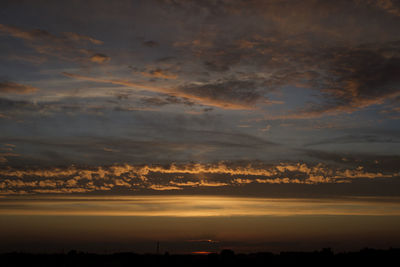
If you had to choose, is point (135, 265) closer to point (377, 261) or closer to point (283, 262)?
point (283, 262)

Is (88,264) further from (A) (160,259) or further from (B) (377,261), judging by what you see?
(B) (377,261)

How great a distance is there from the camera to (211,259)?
86.5 metres

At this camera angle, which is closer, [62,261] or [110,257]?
[62,261]

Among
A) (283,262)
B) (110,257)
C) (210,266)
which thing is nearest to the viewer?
(210,266)

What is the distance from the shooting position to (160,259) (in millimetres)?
88000

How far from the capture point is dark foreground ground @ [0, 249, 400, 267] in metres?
83.7

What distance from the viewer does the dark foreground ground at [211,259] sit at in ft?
275

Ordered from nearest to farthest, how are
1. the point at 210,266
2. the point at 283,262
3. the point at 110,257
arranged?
the point at 210,266 → the point at 283,262 → the point at 110,257

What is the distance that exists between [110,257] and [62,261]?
1300 centimetres

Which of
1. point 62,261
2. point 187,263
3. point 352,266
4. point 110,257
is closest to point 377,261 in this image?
point 352,266

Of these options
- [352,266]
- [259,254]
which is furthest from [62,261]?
[352,266]

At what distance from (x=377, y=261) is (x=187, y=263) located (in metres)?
42.6

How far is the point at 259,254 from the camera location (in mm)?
99500

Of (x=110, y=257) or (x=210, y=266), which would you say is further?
(x=110, y=257)
